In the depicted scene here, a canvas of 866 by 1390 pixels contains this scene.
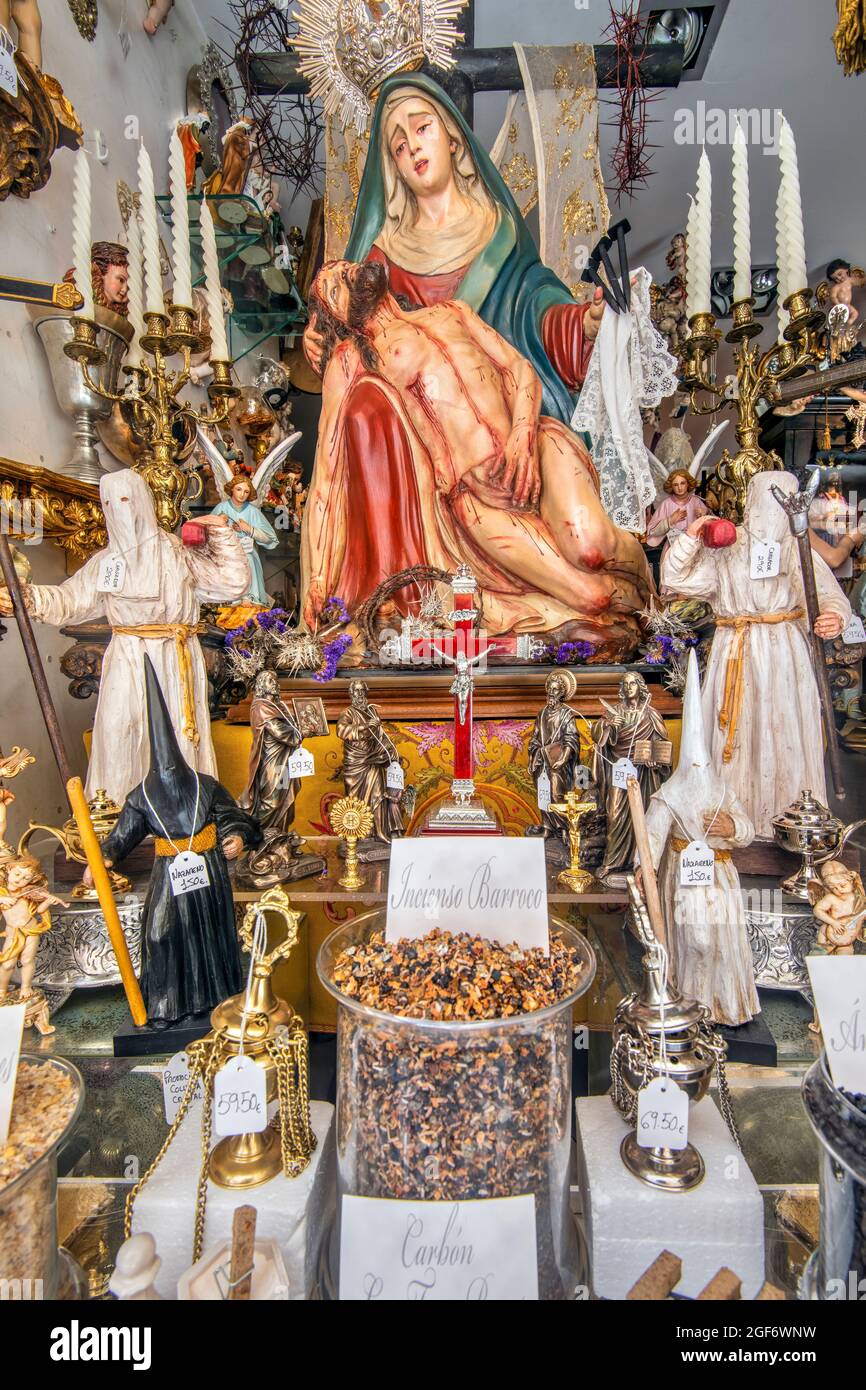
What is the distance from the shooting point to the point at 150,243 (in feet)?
6.31

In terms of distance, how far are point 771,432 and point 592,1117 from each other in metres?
3.51

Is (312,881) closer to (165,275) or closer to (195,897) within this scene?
(195,897)

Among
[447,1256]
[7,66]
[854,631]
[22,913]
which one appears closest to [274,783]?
[22,913]

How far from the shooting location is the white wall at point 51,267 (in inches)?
81.0

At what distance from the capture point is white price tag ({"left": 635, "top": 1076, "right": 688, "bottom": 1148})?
0.86m

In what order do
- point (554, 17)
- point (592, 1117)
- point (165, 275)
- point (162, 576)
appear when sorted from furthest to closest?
point (554, 17) → point (165, 275) → point (162, 576) → point (592, 1117)

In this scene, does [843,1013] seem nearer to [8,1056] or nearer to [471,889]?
[471,889]

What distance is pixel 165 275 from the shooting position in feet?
10.1

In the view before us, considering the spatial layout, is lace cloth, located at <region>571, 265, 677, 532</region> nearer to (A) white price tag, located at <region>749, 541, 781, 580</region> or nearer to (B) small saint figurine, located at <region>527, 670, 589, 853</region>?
(A) white price tag, located at <region>749, 541, 781, 580</region>

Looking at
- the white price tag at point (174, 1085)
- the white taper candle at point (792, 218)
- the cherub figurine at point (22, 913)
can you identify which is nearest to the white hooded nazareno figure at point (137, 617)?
the cherub figurine at point (22, 913)

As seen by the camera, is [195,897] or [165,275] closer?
[195,897]

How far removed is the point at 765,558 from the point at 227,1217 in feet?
6.68

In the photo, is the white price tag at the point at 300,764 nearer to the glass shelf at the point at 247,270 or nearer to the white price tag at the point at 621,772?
the white price tag at the point at 621,772
